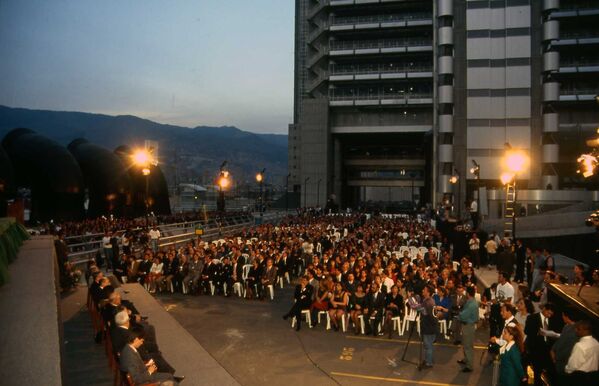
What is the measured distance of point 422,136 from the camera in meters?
75.4

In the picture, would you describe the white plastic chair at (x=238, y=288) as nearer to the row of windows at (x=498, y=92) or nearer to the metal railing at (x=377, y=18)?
the row of windows at (x=498, y=92)

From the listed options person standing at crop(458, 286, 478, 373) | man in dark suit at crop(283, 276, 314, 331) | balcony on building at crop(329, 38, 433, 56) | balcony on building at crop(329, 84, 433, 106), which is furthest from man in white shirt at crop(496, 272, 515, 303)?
balcony on building at crop(329, 38, 433, 56)

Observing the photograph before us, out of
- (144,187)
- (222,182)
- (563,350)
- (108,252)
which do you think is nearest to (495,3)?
(222,182)

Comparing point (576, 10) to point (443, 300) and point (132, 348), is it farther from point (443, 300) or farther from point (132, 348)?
point (132, 348)

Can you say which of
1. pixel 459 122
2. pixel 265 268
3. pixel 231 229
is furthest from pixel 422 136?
pixel 265 268

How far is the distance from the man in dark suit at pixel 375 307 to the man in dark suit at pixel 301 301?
1757mm

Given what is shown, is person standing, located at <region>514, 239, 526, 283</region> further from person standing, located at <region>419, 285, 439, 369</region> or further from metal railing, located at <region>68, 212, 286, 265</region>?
metal railing, located at <region>68, 212, 286, 265</region>

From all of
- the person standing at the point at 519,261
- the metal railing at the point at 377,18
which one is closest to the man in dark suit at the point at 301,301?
the person standing at the point at 519,261

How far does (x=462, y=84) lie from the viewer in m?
59.3

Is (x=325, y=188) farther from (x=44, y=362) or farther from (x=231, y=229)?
(x=44, y=362)

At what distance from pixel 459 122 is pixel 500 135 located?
5272 millimetres

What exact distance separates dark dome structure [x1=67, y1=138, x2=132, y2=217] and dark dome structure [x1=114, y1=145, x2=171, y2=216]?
5.44 feet

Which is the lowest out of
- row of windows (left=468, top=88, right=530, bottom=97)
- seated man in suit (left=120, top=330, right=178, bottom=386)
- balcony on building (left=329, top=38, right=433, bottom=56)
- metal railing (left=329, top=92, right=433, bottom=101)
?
seated man in suit (left=120, top=330, right=178, bottom=386)

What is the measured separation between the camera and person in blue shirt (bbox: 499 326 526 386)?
23.2 ft
